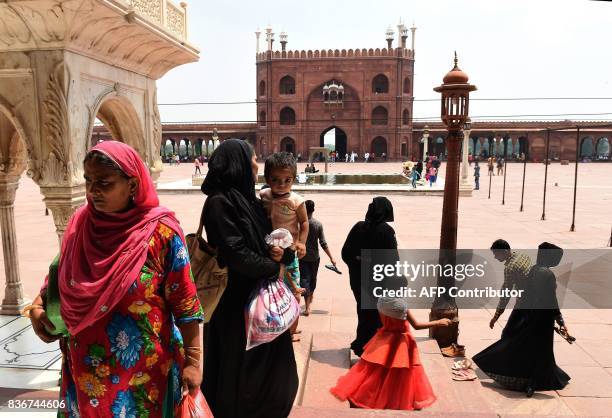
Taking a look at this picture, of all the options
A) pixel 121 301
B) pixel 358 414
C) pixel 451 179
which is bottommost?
pixel 358 414

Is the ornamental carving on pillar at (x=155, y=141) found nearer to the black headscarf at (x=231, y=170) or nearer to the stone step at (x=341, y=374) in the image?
the stone step at (x=341, y=374)

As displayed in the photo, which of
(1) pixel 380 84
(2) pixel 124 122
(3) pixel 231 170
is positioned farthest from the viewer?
(1) pixel 380 84

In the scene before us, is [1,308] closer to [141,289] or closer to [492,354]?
[141,289]

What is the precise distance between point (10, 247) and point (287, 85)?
41.4m

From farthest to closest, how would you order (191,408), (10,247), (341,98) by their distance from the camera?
Result: (341,98), (10,247), (191,408)

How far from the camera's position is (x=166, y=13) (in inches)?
161

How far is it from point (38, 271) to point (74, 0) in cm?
524

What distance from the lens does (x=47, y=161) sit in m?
3.32

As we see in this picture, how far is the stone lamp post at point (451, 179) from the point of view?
4109 millimetres

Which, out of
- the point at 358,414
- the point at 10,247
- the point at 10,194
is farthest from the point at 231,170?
the point at 10,247

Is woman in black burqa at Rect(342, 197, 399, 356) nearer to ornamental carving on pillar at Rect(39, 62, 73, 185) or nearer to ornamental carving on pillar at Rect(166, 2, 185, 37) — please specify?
ornamental carving on pillar at Rect(39, 62, 73, 185)

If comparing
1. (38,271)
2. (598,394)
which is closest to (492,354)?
(598,394)

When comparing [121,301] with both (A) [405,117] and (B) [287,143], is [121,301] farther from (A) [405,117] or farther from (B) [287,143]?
(A) [405,117]

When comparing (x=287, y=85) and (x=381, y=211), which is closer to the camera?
(x=381, y=211)
